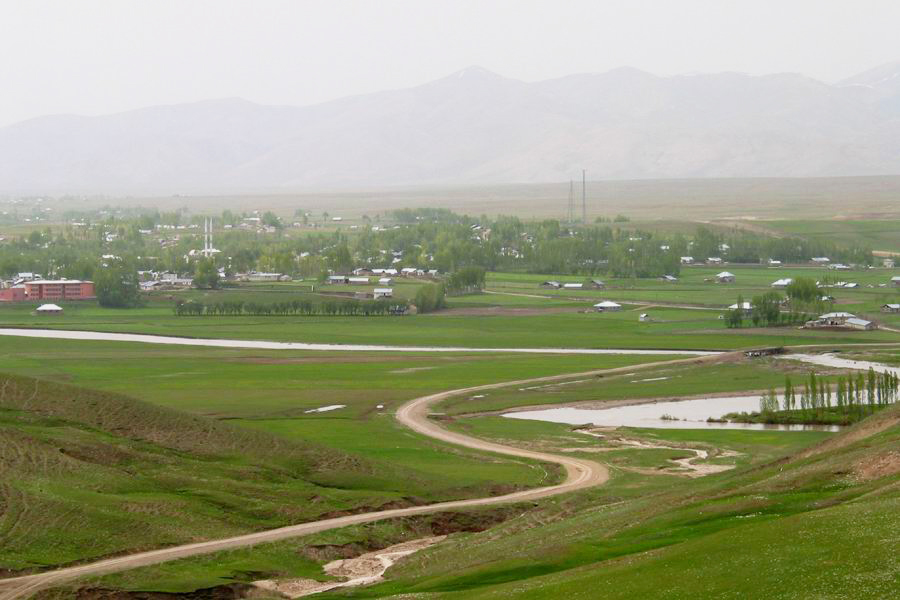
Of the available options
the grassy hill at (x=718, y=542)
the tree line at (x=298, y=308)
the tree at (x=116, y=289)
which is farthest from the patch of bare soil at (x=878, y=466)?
the tree at (x=116, y=289)

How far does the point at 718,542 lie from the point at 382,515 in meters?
21.2

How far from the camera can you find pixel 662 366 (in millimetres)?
109188

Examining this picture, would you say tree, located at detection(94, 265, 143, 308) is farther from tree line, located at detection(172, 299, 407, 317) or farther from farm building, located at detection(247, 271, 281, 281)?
farm building, located at detection(247, 271, 281, 281)

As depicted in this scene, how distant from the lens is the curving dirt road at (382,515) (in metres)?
47.9

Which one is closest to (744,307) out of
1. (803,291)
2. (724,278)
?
(803,291)

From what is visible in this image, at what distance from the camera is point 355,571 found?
52.0 meters

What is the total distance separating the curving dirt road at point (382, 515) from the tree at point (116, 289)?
7452 centimetres

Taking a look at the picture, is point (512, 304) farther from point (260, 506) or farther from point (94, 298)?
point (260, 506)

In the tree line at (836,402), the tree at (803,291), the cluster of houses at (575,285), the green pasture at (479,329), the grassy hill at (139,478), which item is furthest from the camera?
the cluster of houses at (575,285)

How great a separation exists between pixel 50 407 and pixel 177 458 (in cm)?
724

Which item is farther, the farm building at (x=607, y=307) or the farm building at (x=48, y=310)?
the farm building at (x=48, y=310)

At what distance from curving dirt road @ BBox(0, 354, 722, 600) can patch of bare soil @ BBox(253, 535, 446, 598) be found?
2570mm

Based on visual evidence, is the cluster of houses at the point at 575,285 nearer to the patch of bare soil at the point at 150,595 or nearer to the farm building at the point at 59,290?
the farm building at the point at 59,290

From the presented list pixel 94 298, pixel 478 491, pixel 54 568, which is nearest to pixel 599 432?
pixel 478 491
